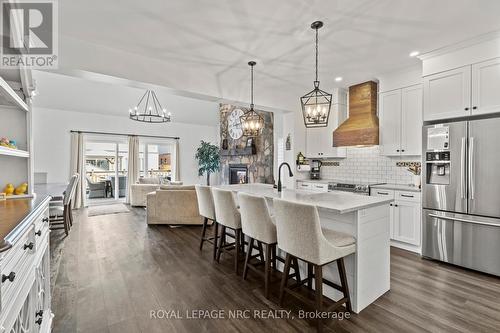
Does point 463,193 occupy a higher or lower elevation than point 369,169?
lower

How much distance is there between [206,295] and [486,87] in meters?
4.09

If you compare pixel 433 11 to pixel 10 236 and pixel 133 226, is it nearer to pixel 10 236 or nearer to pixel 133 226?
pixel 10 236

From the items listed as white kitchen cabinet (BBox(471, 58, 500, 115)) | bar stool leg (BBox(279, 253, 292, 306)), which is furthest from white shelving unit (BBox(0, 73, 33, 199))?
white kitchen cabinet (BBox(471, 58, 500, 115))

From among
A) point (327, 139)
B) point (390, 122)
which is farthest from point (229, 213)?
point (390, 122)

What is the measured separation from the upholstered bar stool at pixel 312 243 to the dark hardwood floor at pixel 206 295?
0.26 metres

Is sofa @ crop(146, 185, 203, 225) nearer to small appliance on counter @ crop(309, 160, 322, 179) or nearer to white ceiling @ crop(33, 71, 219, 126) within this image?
white ceiling @ crop(33, 71, 219, 126)

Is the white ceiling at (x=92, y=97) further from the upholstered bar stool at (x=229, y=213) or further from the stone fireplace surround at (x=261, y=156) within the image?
the upholstered bar stool at (x=229, y=213)

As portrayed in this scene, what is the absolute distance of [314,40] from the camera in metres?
3.08

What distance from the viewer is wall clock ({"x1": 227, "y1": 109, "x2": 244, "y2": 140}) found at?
25.9ft

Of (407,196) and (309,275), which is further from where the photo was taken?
(407,196)

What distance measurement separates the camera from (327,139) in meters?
5.23

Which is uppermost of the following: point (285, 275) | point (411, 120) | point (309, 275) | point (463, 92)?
point (463, 92)

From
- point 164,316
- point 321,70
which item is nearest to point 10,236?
point 164,316

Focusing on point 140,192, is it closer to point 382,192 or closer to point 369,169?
point 369,169
